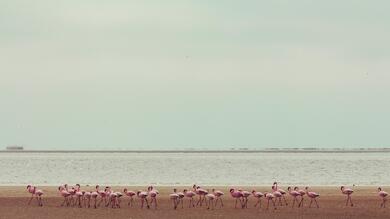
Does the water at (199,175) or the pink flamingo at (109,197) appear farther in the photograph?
the water at (199,175)

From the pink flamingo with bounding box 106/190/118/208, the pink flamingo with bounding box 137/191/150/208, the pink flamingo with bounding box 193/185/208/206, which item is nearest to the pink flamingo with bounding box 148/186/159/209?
the pink flamingo with bounding box 137/191/150/208

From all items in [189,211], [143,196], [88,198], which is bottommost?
[189,211]

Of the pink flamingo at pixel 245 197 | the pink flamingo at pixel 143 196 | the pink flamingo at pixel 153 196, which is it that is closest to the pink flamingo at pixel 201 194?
the pink flamingo at pixel 245 197

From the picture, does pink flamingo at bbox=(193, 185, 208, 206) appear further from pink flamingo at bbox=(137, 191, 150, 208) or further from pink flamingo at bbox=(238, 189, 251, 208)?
pink flamingo at bbox=(137, 191, 150, 208)

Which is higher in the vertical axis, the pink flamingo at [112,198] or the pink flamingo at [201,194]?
the pink flamingo at [201,194]

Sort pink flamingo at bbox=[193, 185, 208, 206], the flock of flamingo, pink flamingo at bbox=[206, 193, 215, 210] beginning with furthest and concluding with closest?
pink flamingo at bbox=[193, 185, 208, 206] < the flock of flamingo < pink flamingo at bbox=[206, 193, 215, 210]

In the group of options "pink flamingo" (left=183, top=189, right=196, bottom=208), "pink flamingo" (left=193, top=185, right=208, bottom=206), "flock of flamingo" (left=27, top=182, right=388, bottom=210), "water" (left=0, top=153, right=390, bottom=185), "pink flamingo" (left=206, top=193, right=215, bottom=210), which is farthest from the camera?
"water" (left=0, top=153, right=390, bottom=185)

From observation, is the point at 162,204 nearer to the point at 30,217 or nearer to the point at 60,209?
the point at 60,209

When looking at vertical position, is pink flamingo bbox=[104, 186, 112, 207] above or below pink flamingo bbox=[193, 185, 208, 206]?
below

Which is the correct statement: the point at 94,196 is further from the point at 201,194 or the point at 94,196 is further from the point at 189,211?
the point at 201,194

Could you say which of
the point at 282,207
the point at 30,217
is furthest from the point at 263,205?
the point at 30,217

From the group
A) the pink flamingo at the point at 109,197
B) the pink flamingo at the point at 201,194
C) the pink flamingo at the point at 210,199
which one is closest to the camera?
the pink flamingo at the point at 210,199

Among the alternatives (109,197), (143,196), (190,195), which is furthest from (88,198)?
(190,195)

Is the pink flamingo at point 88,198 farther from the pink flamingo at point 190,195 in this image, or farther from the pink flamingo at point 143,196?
the pink flamingo at point 190,195
